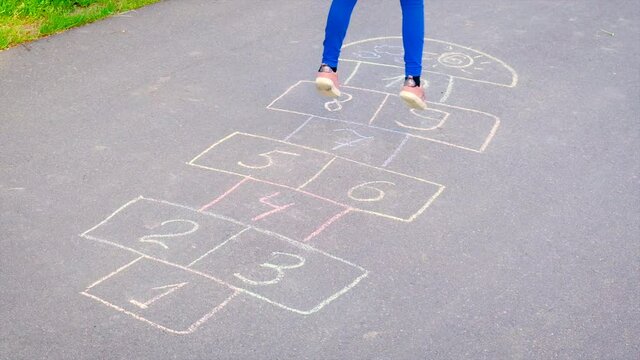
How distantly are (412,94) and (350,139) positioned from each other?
19.4 inches

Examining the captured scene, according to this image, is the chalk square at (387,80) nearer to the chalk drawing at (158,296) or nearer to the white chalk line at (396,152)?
the white chalk line at (396,152)

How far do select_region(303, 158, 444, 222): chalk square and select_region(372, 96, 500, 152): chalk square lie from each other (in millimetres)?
564

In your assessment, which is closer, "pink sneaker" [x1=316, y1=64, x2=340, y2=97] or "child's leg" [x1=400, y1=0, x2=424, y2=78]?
"child's leg" [x1=400, y1=0, x2=424, y2=78]

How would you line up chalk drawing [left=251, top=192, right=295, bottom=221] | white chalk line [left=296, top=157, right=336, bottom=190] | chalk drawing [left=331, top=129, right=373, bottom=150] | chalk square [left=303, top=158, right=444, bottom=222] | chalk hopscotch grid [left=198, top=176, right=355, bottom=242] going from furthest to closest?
1. chalk drawing [left=331, top=129, right=373, bottom=150]
2. white chalk line [left=296, top=157, right=336, bottom=190]
3. chalk square [left=303, top=158, right=444, bottom=222]
4. chalk drawing [left=251, top=192, right=295, bottom=221]
5. chalk hopscotch grid [left=198, top=176, right=355, bottom=242]

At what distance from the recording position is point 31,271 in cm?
367

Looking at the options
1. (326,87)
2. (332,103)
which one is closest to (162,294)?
(326,87)

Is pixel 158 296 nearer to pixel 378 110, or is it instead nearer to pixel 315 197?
pixel 315 197

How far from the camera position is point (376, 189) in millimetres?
4387

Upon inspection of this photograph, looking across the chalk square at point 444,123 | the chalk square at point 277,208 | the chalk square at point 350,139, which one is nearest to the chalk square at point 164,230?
the chalk square at point 277,208

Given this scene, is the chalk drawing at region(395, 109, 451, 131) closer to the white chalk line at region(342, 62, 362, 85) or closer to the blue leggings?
the blue leggings

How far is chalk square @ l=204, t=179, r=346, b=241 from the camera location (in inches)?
159

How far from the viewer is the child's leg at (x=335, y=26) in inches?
185

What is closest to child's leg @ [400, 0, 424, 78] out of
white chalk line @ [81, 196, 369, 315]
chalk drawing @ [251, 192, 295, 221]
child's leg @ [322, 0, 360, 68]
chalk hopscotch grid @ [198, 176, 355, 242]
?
child's leg @ [322, 0, 360, 68]

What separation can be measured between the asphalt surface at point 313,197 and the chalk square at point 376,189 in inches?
0.6
